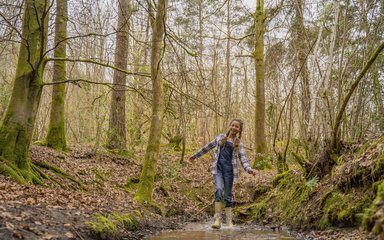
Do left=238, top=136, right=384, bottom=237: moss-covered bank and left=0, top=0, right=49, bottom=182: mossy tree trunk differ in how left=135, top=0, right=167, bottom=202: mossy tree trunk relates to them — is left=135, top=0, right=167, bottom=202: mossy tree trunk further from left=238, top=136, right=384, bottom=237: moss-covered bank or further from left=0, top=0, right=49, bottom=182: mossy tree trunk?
left=238, top=136, right=384, bottom=237: moss-covered bank

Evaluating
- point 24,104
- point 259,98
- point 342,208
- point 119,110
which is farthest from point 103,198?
point 259,98

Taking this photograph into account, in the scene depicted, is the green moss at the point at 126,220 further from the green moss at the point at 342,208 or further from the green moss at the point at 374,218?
the green moss at the point at 374,218

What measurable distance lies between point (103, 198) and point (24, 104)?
2814 millimetres

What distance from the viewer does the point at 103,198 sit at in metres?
9.29

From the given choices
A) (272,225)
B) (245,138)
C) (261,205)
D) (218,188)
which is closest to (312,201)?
(272,225)

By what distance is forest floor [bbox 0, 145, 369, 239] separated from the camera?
5510 mm

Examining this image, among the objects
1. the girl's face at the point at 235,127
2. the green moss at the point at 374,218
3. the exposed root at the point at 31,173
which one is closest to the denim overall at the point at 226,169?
the girl's face at the point at 235,127

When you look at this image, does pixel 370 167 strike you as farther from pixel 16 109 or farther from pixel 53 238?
pixel 16 109

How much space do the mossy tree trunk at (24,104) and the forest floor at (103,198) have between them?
2.64 feet

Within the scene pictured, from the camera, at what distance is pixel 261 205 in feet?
35.1

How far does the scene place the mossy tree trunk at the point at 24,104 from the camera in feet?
28.1

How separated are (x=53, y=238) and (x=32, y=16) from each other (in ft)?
18.8

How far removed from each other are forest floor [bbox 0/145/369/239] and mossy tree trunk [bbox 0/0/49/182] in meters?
0.81

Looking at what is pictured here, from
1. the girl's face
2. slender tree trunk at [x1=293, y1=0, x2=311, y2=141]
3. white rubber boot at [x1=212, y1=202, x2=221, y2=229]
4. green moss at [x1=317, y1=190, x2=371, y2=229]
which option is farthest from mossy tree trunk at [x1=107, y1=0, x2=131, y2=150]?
green moss at [x1=317, y1=190, x2=371, y2=229]
